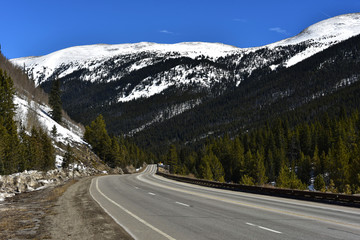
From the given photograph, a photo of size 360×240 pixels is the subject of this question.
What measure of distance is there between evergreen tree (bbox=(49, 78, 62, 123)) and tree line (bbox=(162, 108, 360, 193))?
41770 mm

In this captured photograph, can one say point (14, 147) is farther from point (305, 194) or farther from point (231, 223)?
point (231, 223)

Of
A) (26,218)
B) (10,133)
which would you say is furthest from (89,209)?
(10,133)

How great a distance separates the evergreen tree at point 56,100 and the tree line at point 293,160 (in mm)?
41770

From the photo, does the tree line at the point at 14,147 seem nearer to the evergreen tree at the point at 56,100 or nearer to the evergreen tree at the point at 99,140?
the evergreen tree at the point at 99,140

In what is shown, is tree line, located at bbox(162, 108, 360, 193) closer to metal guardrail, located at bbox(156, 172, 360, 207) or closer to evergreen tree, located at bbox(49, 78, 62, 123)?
metal guardrail, located at bbox(156, 172, 360, 207)

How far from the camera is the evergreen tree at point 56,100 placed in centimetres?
9372

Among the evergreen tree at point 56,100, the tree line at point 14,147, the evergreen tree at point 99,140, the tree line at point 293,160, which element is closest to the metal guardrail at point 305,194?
the tree line at point 14,147

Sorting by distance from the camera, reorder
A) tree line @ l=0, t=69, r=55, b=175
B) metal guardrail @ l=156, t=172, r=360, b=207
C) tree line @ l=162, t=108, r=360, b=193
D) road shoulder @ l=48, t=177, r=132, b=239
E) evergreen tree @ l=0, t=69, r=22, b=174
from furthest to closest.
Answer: tree line @ l=162, t=108, r=360, b=193 → tree line @ l=0, t=69, r=55, b=175 → evergreen tree @ l=0, t=69, r=22, b=174 → metal guardrail @ l=156, t=172, r=360, b=207 → road shoulder @ l=48, t=177, r=132, b=239

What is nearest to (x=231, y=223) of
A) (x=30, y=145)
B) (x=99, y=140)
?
(x=30, y=145)

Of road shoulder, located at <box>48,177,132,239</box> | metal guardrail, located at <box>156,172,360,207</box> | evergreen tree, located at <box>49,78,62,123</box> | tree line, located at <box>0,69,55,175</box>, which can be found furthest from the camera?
evergreen tree, located at <box>49,78,62,123</box>

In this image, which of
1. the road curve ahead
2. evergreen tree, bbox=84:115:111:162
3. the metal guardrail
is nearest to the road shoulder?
the road curve ahead

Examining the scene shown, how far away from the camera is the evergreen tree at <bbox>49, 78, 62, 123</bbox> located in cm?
9372

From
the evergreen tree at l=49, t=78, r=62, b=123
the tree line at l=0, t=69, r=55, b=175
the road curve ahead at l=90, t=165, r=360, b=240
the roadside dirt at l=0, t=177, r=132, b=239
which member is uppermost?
the evergreen tree at l=49, t=78, r=62, b=123

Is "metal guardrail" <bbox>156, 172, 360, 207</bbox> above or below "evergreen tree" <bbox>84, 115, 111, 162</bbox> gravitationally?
below
